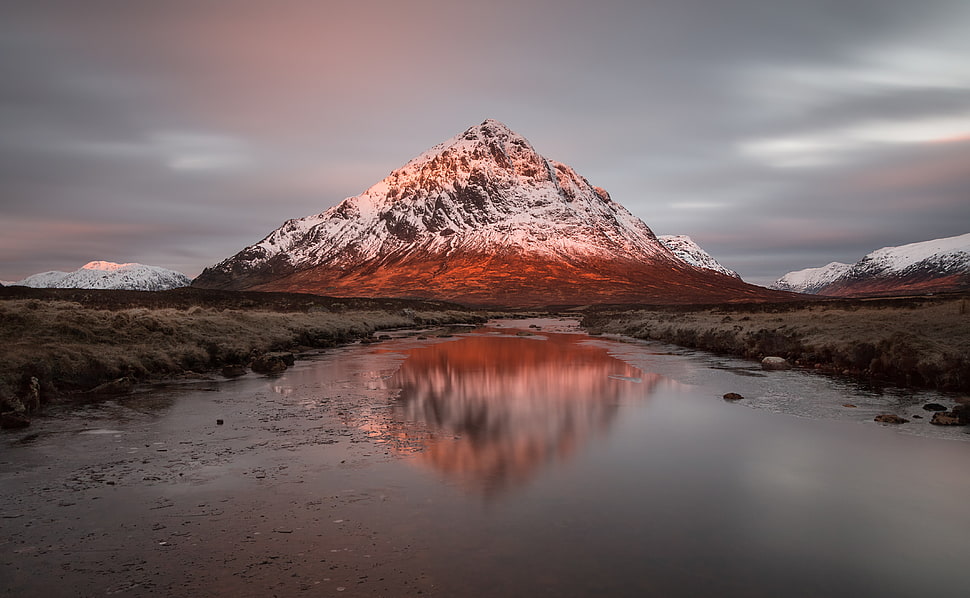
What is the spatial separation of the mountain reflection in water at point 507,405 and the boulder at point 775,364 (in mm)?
6623

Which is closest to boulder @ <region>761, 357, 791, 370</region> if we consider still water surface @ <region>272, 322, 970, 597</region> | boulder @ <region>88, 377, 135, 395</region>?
still water surface @ <region>272, 322, 970, 597</region>

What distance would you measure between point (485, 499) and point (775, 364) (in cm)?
2312

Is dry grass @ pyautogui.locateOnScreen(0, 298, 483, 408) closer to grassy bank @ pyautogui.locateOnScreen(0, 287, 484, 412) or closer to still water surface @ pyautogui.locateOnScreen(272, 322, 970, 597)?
grassy bank @ pyautogui.locateOnScreen(0, 287, 484, 412)

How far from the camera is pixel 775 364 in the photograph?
2761 cm

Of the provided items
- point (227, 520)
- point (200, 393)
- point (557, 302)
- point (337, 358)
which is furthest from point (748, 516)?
point (557, 302)

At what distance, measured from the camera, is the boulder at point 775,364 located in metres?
27.0

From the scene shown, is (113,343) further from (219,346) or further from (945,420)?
(945,420)

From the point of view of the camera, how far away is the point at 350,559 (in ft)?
24.1

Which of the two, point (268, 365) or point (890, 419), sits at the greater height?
point (268, 365)

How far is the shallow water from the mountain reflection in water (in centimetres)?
14

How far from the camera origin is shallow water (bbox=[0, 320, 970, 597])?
6977 millimetres

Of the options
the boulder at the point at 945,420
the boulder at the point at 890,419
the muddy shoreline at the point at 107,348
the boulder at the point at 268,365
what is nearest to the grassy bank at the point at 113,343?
the muddy shoreline at the point at 107,348

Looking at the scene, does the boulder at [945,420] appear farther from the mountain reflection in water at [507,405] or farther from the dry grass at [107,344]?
the dry grass at [107,344]

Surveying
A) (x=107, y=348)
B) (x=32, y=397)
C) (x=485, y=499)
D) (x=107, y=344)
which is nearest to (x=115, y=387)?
(x=32, y=397)
